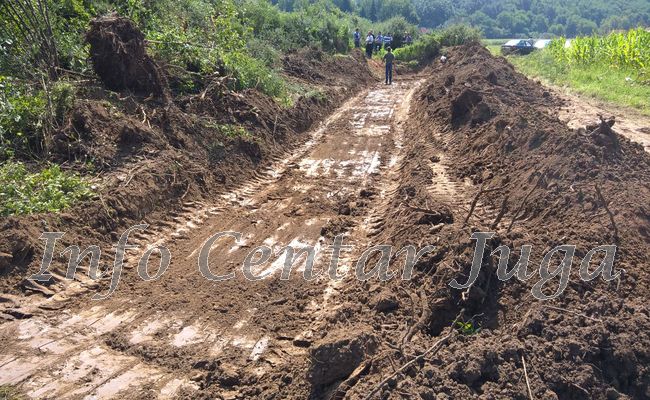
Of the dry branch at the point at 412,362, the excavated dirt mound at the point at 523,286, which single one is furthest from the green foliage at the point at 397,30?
the dry branch at the point at 412,362

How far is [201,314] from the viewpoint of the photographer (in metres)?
5.60

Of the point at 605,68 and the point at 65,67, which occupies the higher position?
the point at 65,67

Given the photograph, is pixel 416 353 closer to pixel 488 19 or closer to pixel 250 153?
pixel 250 153

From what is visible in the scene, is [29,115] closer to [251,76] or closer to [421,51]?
[251,76]

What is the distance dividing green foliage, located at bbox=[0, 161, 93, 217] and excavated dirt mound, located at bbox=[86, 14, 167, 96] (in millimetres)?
3215

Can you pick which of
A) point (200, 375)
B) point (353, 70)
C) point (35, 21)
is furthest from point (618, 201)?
point (353, 70)

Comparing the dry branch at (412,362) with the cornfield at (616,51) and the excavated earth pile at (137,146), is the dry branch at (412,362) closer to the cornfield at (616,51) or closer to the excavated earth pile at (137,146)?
the excavated earth pile at (137,146)

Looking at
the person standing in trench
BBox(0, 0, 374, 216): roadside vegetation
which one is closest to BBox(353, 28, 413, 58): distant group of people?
the person standing in trench

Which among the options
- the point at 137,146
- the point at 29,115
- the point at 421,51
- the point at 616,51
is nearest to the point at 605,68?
the point at 616,51

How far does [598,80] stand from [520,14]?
257 feet

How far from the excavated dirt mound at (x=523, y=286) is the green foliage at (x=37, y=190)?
403 centimetres

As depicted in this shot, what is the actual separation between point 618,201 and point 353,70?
64.5ft

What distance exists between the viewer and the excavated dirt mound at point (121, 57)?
10.1 meters

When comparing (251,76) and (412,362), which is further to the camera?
(251,76)
